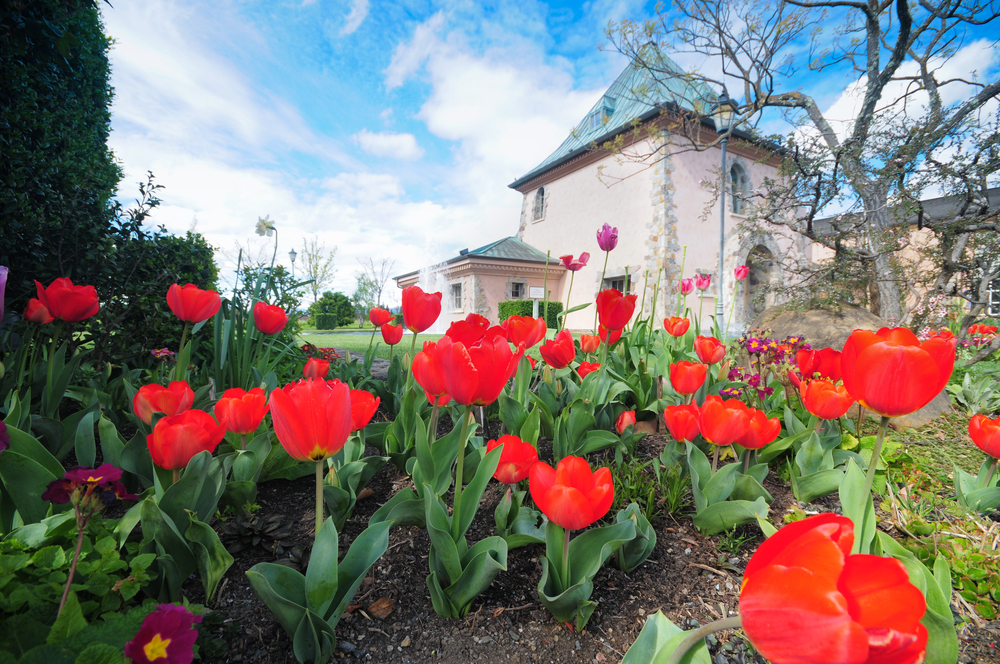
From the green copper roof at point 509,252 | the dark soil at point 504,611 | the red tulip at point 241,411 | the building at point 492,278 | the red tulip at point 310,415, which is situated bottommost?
the dark soil at point 504,611

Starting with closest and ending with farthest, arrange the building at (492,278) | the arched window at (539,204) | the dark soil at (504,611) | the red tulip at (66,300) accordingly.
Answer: the dark soil at (504,611)
the red tulip at (66,300)
the building at (492,278)
the arched window at (539,204)

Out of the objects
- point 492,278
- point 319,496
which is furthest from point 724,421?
point 492,278

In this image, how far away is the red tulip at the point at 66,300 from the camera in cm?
164

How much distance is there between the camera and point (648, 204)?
46.3ft

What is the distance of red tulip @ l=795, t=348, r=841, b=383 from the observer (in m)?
1.72

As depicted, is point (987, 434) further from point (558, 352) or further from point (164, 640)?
point (164, 640)

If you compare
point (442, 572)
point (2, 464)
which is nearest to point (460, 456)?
point (442, 572)

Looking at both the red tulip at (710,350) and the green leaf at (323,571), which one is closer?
the green leaf at (323,571)

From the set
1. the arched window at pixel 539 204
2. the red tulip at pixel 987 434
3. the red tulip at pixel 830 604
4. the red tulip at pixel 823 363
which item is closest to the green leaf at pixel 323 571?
the red tulip at pixel 830 604

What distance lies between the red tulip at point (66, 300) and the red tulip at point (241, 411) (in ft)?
2.97

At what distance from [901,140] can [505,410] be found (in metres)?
5.95

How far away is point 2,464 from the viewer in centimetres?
100

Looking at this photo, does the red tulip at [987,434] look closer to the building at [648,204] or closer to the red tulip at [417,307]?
the red tulip at [417,307]

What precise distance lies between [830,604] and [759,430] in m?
1.17
